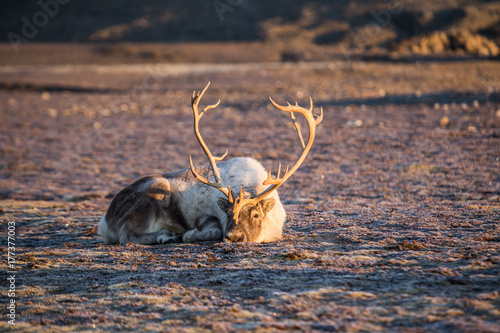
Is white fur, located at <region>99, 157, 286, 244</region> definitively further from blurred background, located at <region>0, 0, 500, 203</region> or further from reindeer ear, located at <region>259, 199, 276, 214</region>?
blurred background, located at <region>0, 0, 500, 203</region>

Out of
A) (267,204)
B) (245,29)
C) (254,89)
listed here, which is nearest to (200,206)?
(267,204)

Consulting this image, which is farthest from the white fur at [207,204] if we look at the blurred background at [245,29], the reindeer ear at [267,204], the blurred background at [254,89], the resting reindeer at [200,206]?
the blurred background at [245,29]

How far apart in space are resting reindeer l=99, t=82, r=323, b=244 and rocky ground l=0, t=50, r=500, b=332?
0.27m

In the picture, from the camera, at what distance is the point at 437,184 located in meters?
10.1

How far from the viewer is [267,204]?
6.97m

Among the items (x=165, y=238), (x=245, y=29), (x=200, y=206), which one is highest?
(x=245, y=29)

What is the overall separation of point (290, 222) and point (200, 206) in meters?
1.33

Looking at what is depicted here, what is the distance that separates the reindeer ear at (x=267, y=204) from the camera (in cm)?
696

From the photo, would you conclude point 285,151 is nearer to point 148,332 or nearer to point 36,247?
point 36,247

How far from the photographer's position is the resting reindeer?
696cm

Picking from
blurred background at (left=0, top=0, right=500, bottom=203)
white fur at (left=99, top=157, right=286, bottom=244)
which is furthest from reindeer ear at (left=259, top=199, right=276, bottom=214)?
blurred background at (left=0, top=0, right=500, bottom=203)

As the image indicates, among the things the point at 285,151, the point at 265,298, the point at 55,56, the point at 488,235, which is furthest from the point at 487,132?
the point at 55,56

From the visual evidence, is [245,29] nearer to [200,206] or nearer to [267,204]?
[200,206]

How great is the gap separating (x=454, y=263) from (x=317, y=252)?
4.76 ft
